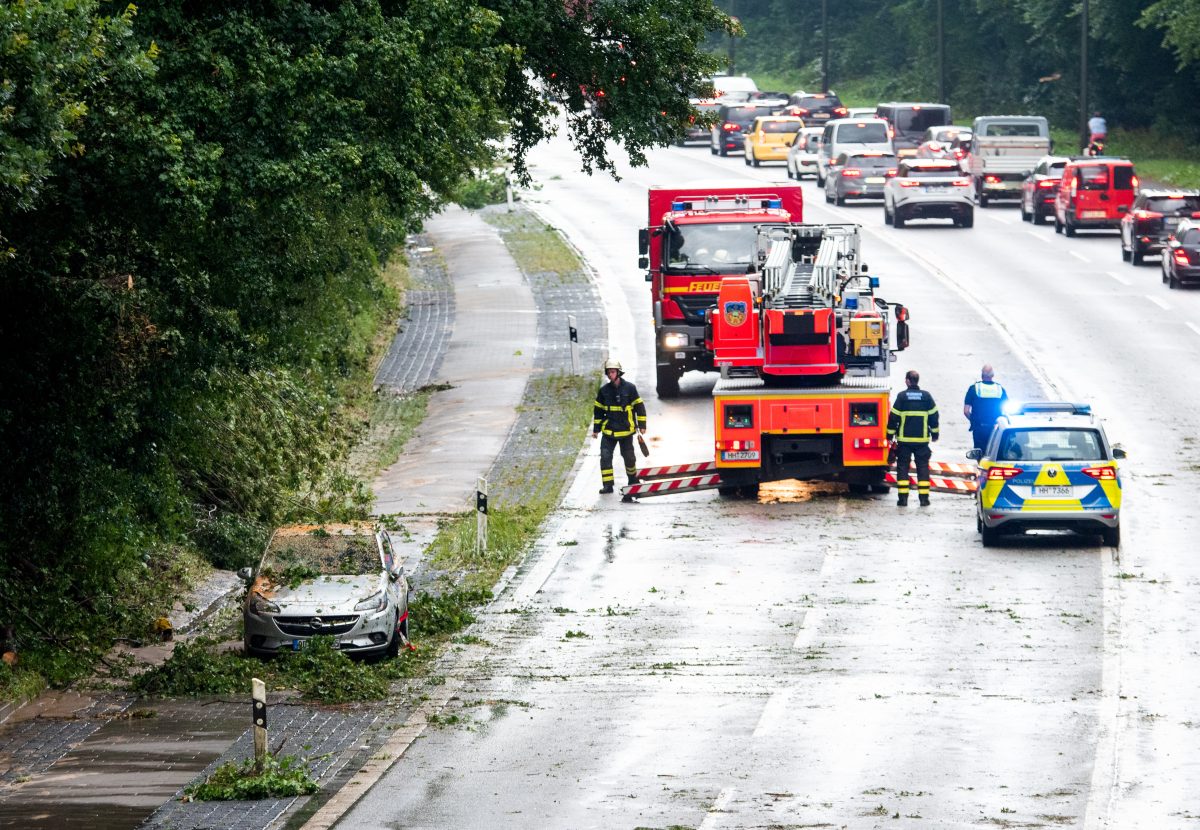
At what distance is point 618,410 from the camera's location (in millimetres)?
28094

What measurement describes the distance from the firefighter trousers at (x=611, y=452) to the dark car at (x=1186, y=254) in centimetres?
1938

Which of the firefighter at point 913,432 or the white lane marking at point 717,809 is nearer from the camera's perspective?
the white lane marking at point 717,809

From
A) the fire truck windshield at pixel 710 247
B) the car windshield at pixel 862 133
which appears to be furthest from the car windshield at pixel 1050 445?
the car windshield at pixel 862 133

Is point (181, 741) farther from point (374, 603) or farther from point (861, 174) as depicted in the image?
point (861, 174)

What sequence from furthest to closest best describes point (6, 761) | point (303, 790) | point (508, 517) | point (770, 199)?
point (770, 199) < point (508, 517) < point (6, 761) < point (303, 790)

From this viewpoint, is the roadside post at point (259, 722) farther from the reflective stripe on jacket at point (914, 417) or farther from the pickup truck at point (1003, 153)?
the pickup truck at point (1003, 153)

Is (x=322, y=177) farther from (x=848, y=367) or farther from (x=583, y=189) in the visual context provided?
(x=583, y=189)

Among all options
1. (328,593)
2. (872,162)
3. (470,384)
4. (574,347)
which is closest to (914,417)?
(328,593)

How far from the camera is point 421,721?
17.7 metres

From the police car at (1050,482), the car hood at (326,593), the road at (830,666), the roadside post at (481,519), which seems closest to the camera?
the road at (830,666)

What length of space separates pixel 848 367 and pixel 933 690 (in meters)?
10.5

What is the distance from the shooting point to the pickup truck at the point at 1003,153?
58.7m

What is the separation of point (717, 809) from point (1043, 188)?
42.0 meters

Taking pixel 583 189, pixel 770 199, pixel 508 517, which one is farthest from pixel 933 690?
pixel 583 189
